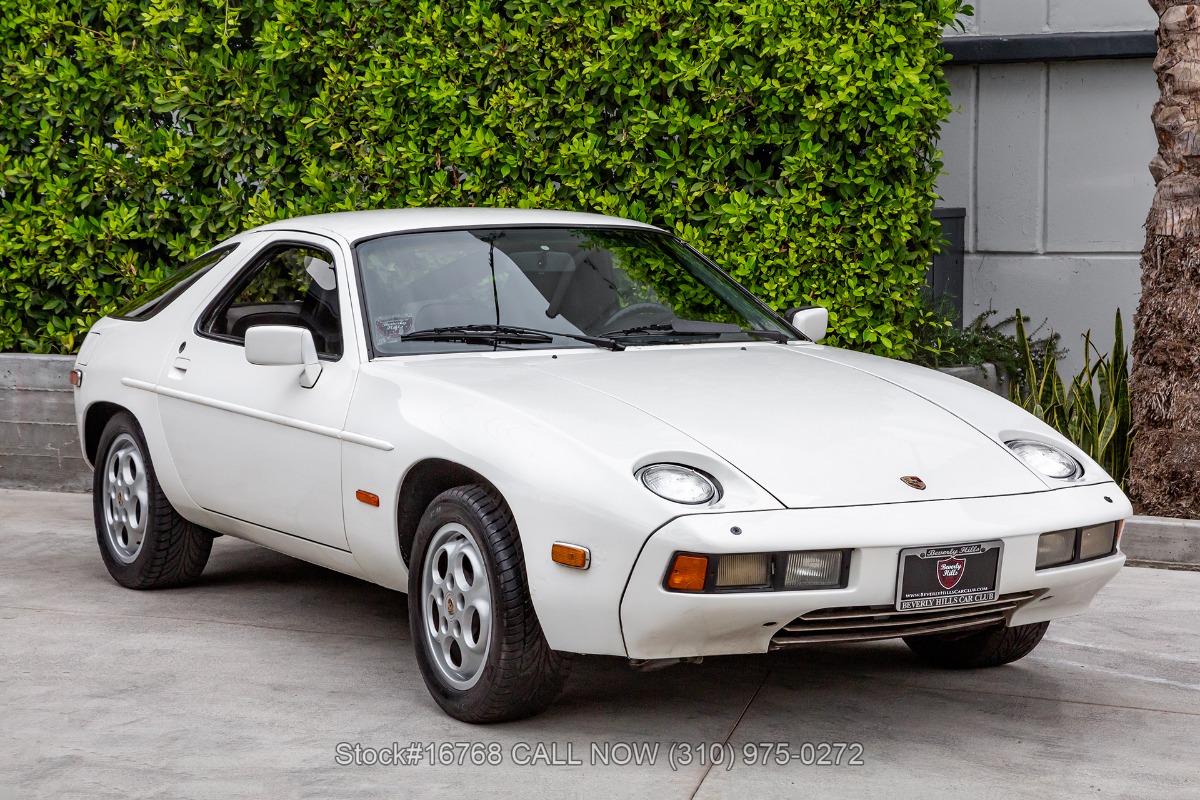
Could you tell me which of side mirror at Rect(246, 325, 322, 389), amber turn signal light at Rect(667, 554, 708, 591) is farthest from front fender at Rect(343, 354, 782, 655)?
side mirror at Rect(246, 325, 322, 389)

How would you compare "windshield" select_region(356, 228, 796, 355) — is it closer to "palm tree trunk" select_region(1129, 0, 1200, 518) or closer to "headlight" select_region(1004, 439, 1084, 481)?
"headlight" select_region(1004, 439, 1084, 481)

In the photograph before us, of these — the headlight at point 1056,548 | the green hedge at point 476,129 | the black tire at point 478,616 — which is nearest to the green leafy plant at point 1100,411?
the green hedge at point 476,129

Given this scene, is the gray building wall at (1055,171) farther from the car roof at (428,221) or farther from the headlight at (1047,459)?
the headlight at (1047,459)

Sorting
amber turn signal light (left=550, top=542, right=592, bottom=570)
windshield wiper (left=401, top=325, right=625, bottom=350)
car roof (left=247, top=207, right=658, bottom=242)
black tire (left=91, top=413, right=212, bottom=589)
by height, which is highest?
car roof (left=247, top=207, right=658, bottom=242)

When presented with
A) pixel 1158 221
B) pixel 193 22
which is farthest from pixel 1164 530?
pixel 193 22

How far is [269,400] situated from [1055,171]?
19.7 feet

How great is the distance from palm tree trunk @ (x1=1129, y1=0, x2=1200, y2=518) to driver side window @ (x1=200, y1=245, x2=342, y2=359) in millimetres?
3871

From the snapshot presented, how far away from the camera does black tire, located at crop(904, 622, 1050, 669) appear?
196 inches

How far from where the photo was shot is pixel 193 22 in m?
8.42

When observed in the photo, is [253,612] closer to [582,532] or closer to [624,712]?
[624,712]

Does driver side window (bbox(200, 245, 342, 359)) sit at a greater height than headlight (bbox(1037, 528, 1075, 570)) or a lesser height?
greater

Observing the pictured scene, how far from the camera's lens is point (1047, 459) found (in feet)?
14.7

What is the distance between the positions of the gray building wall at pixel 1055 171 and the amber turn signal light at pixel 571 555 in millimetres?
6083

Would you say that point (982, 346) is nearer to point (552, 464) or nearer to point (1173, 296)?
point (1173, 296)
